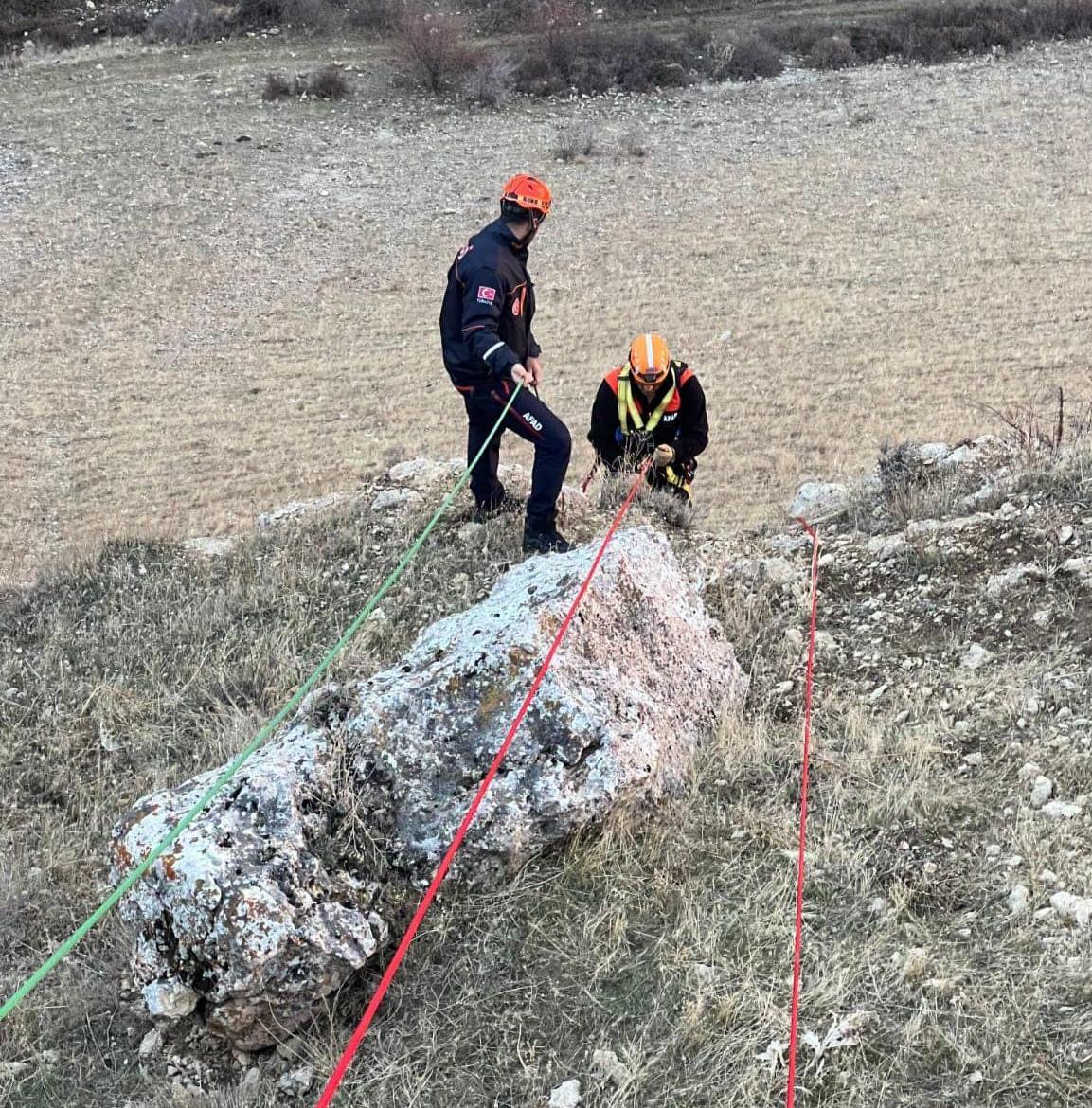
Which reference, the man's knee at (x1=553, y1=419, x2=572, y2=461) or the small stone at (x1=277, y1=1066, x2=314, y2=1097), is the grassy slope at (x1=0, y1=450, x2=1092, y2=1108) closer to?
the small stone at (x1=277, y1=1066, x2=314, y2=1097)

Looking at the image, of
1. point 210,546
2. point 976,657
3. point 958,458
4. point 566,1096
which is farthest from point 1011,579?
point 210,546

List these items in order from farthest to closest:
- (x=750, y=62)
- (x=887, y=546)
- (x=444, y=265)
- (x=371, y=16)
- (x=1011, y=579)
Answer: (x=371, y=16) < (x=750, y=62) < (x=444, y=265) < (x=887, y=546) < (x=1011, y=579)

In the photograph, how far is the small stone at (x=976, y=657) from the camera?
4246 millimetres

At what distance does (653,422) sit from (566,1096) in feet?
15.6

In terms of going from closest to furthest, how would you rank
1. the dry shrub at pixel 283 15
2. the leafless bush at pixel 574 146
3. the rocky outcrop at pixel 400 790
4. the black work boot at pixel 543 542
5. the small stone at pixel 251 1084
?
1. the small stone at pixel 251 1084
2. the rocky outcrop at pixel 400 790
3. the black work boot at pixel 543 542
4. the leafless bush at pixel 574 146
5. the dry shrub at pixel 283 15

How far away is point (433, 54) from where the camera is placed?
2522cm

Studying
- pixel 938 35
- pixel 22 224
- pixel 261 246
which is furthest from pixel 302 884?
pixel 938 35

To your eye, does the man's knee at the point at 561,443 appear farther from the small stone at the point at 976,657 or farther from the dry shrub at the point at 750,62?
the dry shrub at the point at 750,62

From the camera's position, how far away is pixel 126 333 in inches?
656

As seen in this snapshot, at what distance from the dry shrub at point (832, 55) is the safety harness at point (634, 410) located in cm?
2258

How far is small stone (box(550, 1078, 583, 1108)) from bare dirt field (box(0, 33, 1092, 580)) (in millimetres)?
5655

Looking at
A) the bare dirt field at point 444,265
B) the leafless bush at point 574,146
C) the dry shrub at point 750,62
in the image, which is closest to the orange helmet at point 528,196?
the bare dirt field at point 444,265

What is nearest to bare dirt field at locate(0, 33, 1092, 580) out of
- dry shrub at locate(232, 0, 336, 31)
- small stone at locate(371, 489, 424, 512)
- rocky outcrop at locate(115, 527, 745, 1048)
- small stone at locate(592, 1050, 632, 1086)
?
dry shrub at locate(232, 0, 336, 31)

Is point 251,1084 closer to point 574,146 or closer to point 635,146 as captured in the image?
point 574,146
